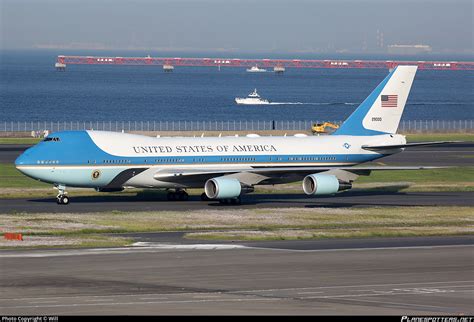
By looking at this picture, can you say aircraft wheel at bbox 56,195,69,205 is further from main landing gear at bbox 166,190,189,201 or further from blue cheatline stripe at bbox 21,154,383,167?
main landing gear at bbox 166,190,189,201

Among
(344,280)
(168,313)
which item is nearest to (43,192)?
(344,280)

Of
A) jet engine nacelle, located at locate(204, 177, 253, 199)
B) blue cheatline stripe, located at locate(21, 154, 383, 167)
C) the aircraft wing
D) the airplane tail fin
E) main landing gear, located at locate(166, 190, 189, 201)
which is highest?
the airplane tail fin

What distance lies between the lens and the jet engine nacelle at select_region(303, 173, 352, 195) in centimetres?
6169

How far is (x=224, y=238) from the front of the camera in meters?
47.6

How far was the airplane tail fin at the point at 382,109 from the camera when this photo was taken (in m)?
69.8

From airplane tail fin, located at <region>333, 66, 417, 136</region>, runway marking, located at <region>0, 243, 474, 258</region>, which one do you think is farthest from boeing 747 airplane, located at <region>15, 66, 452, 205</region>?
runway marking, located at <region>0, 243, 474, 258</region>

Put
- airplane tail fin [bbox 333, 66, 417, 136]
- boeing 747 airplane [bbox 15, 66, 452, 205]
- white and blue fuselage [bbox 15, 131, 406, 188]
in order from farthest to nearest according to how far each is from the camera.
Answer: airplane tail fin [bbox 333, 66, 417, 136] → boeing 747 airplane [bbox 15, 66, 452, 205] → white and blue fuselage [bbox 15, 131, 406, 188]

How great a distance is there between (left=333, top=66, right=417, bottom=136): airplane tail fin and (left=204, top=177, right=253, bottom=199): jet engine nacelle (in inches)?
430

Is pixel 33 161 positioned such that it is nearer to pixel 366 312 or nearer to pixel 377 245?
pixel 377 245

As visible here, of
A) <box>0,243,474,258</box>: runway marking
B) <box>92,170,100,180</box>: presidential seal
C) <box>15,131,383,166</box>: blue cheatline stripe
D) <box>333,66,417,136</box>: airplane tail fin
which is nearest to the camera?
<box>0,243,474,258</box>: runway marking

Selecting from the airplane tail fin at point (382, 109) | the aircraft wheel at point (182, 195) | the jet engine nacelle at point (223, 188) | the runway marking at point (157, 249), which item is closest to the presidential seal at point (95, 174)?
the aircraft wheel at point (182, 195)

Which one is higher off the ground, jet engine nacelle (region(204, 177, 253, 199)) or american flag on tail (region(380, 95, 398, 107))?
american flag on tail (region(380, 95, 398, 107))

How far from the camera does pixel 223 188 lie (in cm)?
6141

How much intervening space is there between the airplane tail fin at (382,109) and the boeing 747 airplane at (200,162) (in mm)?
904
